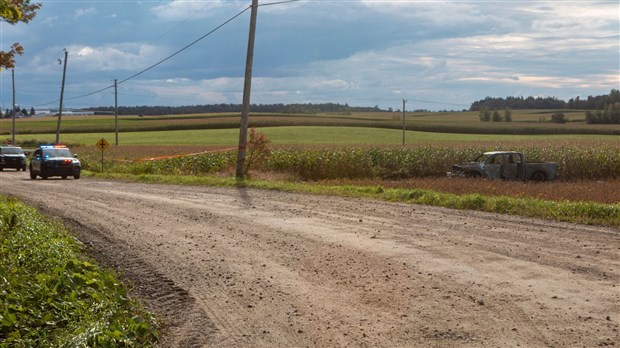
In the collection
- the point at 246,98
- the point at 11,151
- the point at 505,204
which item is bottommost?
Answer: the point at 11,151

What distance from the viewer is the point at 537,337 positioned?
7191 millimetres

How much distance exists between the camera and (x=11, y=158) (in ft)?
169

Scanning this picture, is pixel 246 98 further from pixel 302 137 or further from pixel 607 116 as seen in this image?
pixel 607 116

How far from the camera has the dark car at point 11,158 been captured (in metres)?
51.4

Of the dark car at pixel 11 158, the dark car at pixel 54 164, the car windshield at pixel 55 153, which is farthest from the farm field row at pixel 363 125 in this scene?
the dark car at pixel 54 164

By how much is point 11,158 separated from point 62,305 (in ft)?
154

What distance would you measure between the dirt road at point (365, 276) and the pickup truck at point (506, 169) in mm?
16413

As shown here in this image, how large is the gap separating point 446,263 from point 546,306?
2.59 meters

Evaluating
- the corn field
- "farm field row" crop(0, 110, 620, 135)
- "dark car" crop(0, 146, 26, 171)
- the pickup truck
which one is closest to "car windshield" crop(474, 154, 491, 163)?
the pickup truck

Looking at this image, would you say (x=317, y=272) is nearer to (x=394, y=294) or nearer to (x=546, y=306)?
(x=394, y=294)

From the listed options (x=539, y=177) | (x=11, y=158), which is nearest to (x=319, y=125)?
(x=11, y=158)

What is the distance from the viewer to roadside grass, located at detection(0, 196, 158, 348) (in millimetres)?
6934

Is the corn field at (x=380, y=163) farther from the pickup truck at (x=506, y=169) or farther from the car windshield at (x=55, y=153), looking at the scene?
the pickup truck at (x=506, y=169)

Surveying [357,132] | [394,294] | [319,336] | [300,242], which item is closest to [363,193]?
[300,242]
